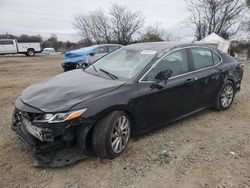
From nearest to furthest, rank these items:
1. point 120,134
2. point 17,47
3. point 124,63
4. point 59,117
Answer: point 59,117 → point 120,134 → point 124,63 → point 17,47

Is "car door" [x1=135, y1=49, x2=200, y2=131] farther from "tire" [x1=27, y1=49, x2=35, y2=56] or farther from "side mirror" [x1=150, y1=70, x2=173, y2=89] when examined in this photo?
"tire" [x1=27, y1=49, x2=35, y2=56]

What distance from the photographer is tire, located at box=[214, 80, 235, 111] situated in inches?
186

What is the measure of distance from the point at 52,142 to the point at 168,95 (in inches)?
72.0

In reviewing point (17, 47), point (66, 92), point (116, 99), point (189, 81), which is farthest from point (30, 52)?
point (116, 99)

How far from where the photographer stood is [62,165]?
2.88 m

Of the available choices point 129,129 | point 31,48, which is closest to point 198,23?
point 31,48

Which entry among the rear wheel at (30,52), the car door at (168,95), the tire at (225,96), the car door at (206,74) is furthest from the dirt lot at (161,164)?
the rear wheel at (30,52)

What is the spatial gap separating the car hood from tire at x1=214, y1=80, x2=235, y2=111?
2448 mm

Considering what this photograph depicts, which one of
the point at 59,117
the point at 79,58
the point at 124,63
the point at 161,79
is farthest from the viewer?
the point at 79,58

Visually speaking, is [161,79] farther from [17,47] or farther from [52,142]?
[17,47]

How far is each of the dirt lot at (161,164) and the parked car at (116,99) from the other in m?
0.19

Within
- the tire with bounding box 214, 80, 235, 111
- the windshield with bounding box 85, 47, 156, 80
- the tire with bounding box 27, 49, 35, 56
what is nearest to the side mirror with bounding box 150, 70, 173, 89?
the windshield with bounding box 85, 47, 156, 80

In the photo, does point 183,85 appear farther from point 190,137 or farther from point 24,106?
point 24,106

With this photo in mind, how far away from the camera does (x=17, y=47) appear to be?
26.0 m
